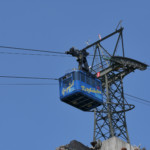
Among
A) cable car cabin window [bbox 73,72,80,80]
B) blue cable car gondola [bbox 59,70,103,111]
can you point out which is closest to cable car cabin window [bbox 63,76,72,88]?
blue cable car gondola [bbox 59,70,103,111]

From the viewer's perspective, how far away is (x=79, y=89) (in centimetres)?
4488

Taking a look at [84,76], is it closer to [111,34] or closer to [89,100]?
[89,100]

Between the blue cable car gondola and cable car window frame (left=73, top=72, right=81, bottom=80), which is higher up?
cable car window frame (left=73, top=72, right=81, bottom=80)

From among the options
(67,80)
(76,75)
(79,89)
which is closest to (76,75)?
(76,75)

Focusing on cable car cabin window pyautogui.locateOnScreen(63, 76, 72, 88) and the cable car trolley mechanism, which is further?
cable car cabin window pyautogui.locateOnScreen(63, 76, 72, 88)

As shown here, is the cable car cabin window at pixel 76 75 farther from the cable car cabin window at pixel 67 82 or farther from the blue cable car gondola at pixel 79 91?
the cable car cabin window at pixel 67 82

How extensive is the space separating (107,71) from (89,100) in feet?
55.1

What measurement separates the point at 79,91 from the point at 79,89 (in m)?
0.22

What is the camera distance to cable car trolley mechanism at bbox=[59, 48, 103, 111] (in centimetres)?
4519

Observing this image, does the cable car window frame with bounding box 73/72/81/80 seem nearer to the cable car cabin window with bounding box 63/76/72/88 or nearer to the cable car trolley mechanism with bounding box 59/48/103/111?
the cable car trolley mechanism with bounding box 59/48/103/111

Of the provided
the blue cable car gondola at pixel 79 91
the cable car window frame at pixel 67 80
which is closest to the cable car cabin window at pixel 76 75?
the blue cable car gondola at pixel 79 91

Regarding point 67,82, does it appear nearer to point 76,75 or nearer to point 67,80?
point 67,80

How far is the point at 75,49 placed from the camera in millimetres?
48031

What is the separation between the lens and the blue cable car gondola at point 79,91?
4516 centimetres
